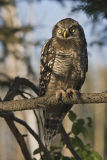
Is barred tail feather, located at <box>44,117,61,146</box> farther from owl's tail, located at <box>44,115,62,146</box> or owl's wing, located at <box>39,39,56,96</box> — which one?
owl's wing, located at <box>39,39,56,96</box>

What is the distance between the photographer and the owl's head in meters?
4.64

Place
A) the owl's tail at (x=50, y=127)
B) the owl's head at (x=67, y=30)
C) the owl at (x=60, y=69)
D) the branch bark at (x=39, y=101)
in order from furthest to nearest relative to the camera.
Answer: the owl's head at (x=67, y=30) < the owl at (x=60, y=69) < the owl's tail at (x=50, y=127) < the branch bark at (x=39, y=101)

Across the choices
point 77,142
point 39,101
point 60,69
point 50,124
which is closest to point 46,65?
point 60,69

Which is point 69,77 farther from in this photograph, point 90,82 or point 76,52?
point 90,82

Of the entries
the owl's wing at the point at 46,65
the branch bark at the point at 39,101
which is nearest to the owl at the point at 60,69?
the owl's wing at the point at 46,65

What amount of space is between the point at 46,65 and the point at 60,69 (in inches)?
6.5

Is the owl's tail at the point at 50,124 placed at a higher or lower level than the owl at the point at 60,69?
lower

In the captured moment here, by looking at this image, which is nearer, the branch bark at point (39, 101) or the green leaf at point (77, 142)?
the branch bark at point (39, 101)

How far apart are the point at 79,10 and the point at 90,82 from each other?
38079 mm

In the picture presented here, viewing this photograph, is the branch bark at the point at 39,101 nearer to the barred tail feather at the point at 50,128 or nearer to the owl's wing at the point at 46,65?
the barred tail feather at the point at 50,128

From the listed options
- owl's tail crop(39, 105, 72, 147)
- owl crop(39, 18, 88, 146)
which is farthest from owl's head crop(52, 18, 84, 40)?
owl's tail crop(39, 105, 72, 147)

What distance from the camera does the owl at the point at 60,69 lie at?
4.16m

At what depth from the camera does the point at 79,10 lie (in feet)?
10.1

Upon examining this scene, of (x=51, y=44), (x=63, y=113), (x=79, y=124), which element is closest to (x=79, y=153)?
(x=79, y=124)
